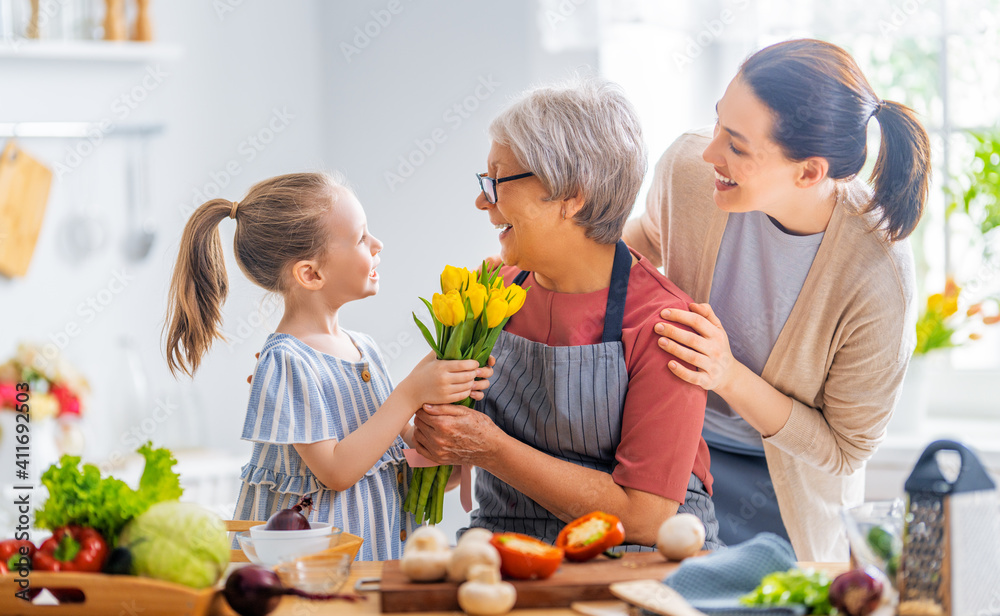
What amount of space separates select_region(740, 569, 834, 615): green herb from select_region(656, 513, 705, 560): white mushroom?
15 cm

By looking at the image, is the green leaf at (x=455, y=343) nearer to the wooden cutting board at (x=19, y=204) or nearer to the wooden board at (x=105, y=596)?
the wooden board at (x=105, y=596)

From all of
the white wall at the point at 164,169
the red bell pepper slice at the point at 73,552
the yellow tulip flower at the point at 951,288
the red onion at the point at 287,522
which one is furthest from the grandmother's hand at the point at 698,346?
the yellow tulip flower at the point at 951,288

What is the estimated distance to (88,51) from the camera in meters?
2.75

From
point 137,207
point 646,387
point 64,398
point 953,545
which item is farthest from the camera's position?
point 137,207

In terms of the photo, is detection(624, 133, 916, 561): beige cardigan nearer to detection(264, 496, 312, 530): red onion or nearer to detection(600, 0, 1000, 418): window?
detection(264, 496, 312, 530): red onion

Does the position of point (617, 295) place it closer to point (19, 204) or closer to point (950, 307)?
point (950, 307)

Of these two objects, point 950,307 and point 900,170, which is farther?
point 950,307

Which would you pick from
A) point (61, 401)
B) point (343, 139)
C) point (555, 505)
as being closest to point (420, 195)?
point (343, 139)

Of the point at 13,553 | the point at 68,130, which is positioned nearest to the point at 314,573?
the point at 13,553

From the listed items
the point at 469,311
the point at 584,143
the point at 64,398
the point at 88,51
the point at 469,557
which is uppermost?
the point at 88,51

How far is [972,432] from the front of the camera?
3070mm

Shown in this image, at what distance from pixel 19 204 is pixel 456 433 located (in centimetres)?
196

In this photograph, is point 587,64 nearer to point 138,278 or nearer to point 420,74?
point 420,74

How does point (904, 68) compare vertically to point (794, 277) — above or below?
above
